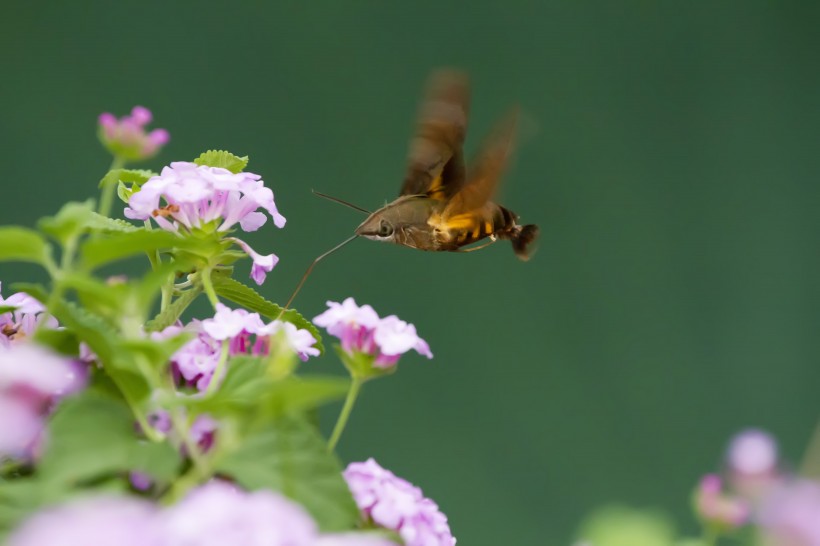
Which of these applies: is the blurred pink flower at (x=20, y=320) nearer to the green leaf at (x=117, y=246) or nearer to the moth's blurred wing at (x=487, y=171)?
the green leaf at (x=117, y=246)

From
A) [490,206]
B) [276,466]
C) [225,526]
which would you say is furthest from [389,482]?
[490,206]

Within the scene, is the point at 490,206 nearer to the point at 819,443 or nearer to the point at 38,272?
the point at 819,443

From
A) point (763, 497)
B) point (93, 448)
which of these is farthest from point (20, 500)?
point (763, 497)

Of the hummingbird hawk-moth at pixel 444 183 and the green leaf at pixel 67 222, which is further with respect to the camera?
the hummingbird hawk-moth at pixel 444 183

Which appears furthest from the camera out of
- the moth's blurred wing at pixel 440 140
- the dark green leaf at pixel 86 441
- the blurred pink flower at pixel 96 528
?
the moth's blurred wing at pixel 440 140

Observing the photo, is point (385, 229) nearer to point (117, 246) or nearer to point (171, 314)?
point (171, 314)

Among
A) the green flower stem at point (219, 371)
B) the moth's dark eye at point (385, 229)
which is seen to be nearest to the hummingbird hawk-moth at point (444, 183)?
the moth's dark eye at point (385, 229)
